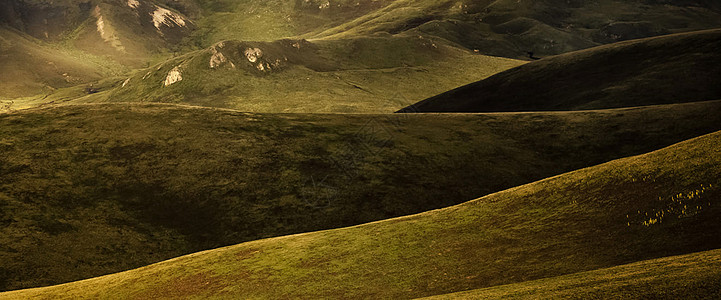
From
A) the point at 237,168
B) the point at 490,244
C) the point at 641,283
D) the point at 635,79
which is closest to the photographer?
the point at 641,283

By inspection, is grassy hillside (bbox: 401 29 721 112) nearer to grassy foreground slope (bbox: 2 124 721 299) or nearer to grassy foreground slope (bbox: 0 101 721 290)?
grassy foreground slope (bbox: 0 101 721 290)

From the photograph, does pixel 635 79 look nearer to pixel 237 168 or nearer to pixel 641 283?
pixel 237 168

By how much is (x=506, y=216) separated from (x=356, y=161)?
6295cm

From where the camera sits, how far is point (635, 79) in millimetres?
166500

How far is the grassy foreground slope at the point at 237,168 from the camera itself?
7944 centimetres

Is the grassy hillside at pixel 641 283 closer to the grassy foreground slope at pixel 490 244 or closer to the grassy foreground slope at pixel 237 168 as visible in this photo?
the grassy foreground slope at pixel 490 244

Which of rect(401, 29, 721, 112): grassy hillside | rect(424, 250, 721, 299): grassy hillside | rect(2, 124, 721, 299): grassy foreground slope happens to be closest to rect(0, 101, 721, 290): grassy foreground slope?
rect(2, 124, 721, 299): grassy foreground slope

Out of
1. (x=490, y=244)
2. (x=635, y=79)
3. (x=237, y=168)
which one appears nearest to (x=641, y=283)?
(x=490, y=244)

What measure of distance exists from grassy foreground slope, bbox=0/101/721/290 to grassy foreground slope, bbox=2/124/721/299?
23.4 meters

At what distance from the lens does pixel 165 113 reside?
127188 mm

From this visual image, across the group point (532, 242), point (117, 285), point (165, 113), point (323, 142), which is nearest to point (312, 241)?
point (117, 285)

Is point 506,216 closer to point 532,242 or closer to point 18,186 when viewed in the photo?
point 532,242

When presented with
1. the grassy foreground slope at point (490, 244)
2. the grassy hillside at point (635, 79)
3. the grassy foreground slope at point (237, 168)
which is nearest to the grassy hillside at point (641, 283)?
the grassy foreground slope at point (490, 244)

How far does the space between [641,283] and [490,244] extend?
70.4 ft
